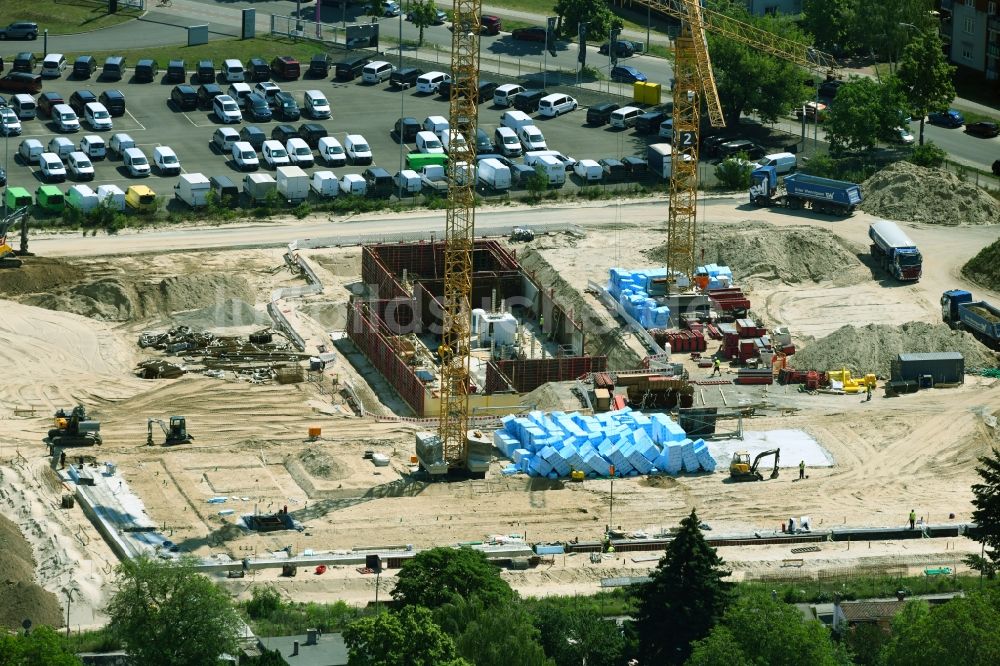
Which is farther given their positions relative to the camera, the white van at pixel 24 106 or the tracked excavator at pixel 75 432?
the white van at pixel 24 106

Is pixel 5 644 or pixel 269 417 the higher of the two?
pixel 5 644

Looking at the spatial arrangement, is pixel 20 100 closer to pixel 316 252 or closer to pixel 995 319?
pixel 316 252

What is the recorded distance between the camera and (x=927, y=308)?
106188mm

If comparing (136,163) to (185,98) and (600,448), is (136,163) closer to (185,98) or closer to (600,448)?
(185,98)

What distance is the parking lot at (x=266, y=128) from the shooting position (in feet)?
396

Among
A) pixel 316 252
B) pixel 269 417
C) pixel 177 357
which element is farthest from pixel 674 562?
pixel 316 252

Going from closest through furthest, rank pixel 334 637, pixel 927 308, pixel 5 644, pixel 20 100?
pixel 5 644
pixel 334 637
pixel 927 308
pixel 20 100

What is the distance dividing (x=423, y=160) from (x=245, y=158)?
9.98 m

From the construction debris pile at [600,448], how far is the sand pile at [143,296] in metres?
21.1

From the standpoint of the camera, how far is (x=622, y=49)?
472ft

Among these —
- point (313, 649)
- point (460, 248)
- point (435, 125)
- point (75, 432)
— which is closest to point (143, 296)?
point (75, 432)

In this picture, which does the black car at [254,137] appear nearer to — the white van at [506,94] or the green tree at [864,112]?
the white van at [506,94]

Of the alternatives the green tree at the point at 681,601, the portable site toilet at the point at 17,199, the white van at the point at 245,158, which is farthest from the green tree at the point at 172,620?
the white van at the point at 245,158

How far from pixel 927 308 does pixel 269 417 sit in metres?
34.0
